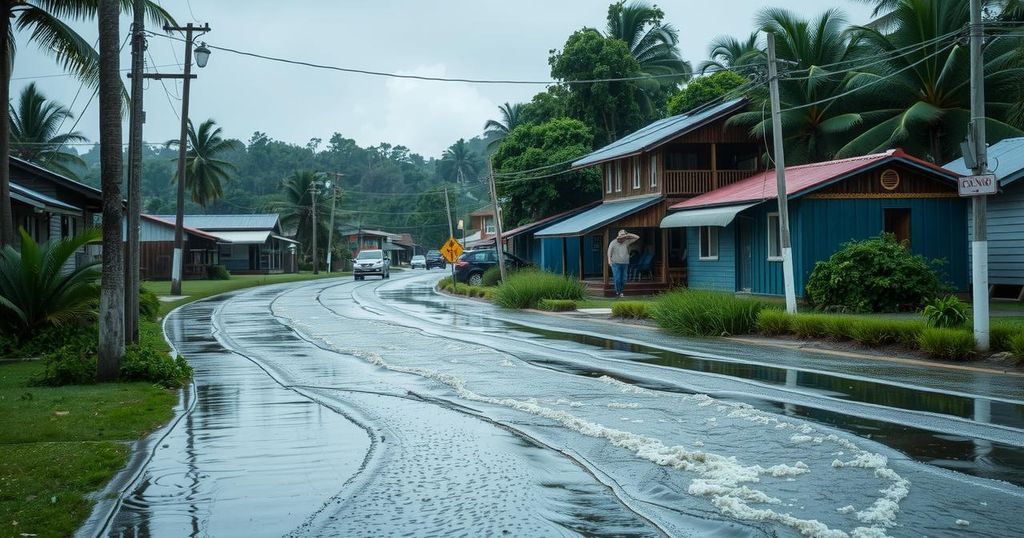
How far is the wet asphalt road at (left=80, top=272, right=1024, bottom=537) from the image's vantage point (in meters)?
6.58

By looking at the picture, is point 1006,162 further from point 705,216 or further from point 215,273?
point 215,273

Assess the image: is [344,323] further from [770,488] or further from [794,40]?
[794,40]

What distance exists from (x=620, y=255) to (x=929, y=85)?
42.3 feet

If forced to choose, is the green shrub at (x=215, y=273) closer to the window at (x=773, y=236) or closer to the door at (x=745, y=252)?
the door at (x=745, y=252)

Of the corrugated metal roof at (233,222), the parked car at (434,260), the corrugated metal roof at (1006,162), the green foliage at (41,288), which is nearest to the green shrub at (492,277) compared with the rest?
the corrugated metal roof at (1006,162)

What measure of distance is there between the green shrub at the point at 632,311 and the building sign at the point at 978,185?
31.7ft

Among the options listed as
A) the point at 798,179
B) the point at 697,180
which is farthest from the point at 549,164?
the point at 798,179

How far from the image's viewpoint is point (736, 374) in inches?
551

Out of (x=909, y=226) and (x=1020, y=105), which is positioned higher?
(x=1020, y=105)

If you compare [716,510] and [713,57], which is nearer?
[716,510]

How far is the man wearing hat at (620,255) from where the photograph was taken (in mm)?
31953

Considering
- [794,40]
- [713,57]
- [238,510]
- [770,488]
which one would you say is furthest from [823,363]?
[713,57]

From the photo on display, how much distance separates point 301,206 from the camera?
289ft

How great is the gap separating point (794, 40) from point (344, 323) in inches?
927
